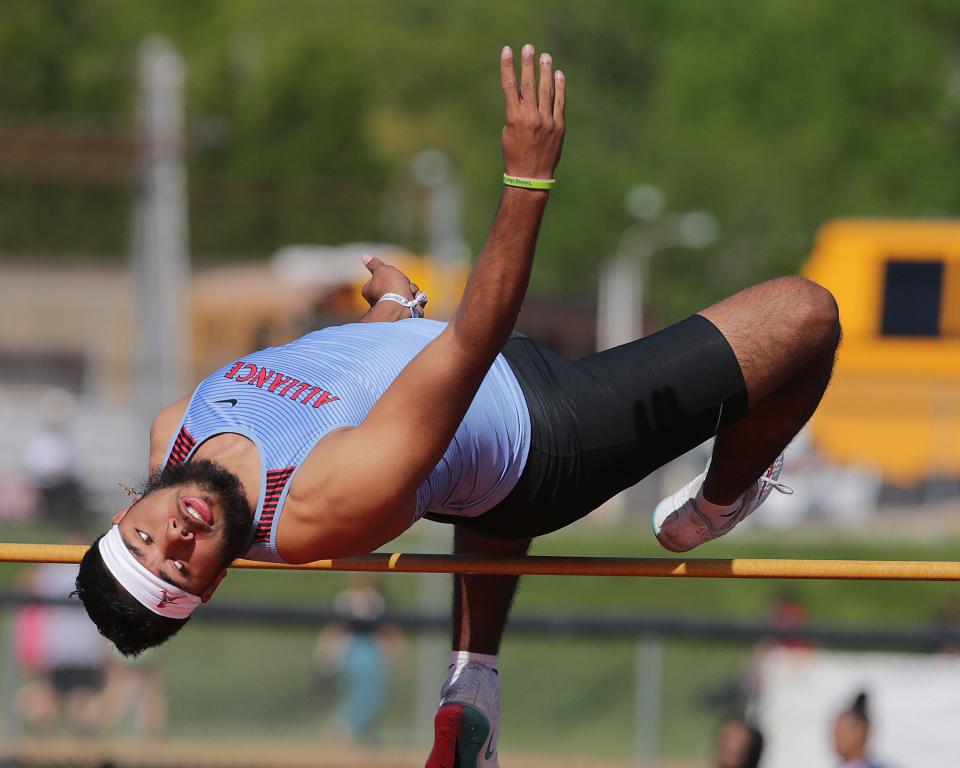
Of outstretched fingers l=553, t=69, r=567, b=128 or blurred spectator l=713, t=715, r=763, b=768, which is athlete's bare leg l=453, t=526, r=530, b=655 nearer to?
outstretched fingers l=553, t=69, r=567, b=128

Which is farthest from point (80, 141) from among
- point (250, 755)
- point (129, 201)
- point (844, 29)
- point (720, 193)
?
point (844, 29)

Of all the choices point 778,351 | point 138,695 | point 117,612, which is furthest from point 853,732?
point 138,695

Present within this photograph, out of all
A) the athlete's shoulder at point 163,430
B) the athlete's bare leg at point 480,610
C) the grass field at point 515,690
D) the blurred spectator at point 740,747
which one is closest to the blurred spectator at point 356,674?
the grass field at point 515,690

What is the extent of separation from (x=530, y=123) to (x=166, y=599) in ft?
4.34

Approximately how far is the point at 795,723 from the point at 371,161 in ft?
94.6

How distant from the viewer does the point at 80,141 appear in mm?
16078

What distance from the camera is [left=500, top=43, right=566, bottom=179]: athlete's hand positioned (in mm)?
3119

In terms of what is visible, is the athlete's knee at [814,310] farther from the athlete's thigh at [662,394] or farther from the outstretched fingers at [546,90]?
the outstretched fingers at [546,90]

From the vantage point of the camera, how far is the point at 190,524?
3463mm

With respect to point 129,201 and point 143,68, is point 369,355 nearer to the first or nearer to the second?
point 143,68

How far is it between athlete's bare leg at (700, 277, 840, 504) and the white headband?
1.39 m

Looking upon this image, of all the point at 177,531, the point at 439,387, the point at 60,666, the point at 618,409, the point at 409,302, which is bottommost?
the point at 60,666

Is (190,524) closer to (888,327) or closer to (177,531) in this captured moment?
(177,531)

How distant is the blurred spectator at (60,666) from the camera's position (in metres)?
8.59
